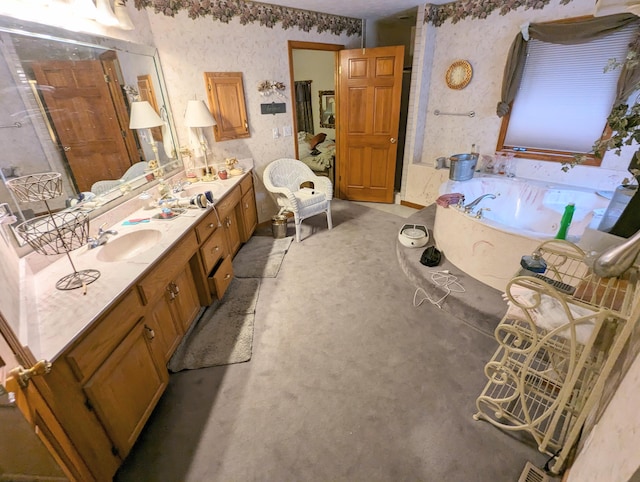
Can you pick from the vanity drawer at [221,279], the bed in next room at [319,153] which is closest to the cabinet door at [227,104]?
the vanity drawer at [221,279]

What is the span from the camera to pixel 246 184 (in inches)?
126

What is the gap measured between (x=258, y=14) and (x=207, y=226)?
229 cm

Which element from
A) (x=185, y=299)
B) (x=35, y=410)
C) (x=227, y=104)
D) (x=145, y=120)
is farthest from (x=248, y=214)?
(x=35, y=410)

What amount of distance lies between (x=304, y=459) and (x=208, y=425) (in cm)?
53

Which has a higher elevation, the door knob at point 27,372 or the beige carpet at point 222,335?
the door knob at point 27,372

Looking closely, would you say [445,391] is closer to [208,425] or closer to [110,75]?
[208,425]

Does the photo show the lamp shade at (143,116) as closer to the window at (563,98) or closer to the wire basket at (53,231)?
the wire basket at (53,231)

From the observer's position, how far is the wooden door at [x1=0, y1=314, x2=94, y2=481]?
2.61 feet

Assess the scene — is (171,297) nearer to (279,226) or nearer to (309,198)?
(279,226)

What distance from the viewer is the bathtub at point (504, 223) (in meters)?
2.09

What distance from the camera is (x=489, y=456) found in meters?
1.38

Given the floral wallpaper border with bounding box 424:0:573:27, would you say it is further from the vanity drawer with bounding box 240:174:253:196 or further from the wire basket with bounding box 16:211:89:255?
the wire basket with bounding box 16:211:89:255

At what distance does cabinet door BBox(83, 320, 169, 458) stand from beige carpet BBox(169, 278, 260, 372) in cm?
36

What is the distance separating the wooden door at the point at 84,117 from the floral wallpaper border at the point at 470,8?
131 inches
